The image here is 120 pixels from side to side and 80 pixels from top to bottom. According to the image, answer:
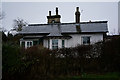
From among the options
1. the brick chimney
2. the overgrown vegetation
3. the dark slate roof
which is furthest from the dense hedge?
the brick chimney

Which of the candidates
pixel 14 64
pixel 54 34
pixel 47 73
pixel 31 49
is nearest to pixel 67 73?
pixel 47 73

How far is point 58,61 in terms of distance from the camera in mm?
14023

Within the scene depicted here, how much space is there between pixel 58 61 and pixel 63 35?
38.1 feet

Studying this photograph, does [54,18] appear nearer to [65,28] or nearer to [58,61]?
[65,28]

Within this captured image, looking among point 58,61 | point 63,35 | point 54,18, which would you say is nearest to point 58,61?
point 58,61

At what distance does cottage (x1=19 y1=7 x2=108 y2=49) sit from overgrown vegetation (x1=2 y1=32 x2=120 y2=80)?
31.0 ft

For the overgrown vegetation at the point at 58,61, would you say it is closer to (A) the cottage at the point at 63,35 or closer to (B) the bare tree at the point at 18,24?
(A) the cottage at the point at 63,35

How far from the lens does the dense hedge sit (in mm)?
10727

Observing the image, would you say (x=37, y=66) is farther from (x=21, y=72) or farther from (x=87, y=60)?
(x=87, y=60)

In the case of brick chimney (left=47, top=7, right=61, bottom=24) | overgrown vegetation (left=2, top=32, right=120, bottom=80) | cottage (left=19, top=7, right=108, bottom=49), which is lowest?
overgrown vegetation (left=2, top=32, right=120, bottom=80)

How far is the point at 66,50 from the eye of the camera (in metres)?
15.2

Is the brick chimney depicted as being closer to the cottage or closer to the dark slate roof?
the dark slate roof

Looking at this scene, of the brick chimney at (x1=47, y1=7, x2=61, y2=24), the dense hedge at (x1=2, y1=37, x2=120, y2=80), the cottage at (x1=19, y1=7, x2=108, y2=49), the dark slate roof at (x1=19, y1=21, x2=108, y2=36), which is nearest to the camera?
the dense hedge at (x1=2, y1=37, x2=120, y2=80)

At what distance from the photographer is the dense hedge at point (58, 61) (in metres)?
10.7
